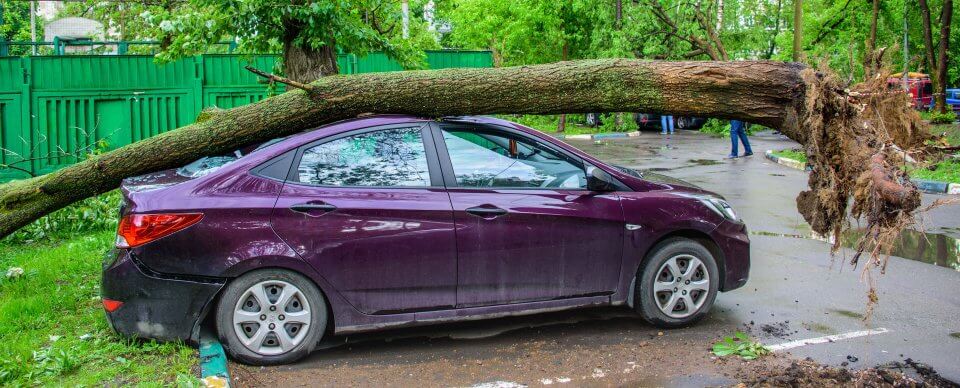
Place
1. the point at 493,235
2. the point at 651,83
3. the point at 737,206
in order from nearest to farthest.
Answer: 1. the point at 493,235
2. the point at 651,83
3. the point at 737,206

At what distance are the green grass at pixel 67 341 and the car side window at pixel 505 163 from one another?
2099 millimetres

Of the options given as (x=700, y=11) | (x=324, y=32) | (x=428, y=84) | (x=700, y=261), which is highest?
(x=700, y=11)

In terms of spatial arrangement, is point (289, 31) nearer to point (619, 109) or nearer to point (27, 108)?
point (619, 109)

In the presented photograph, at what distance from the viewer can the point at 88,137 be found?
43.4 feet

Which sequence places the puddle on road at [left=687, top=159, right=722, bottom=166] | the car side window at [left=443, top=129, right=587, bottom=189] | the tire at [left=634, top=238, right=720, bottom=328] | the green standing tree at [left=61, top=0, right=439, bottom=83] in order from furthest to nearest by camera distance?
1. the puddle on road at [left=687, top=159, right=722, bottom=166]
2. the green standing tree at [left=61, top=0, right=439, bottom=83]
3. the tire at [left=634, top=238, right=720, bottom=328]
4. the car side window at [left=443, top=129, right=587, bottom=189]

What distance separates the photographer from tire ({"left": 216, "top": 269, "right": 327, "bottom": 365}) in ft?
16.2

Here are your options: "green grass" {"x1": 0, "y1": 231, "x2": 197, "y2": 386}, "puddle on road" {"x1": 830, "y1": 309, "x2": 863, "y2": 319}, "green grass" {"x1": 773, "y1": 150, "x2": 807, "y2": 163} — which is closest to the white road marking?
"puddle on road" {"x1": 830, "y1": 309, "x2": 863, "y2": 319}

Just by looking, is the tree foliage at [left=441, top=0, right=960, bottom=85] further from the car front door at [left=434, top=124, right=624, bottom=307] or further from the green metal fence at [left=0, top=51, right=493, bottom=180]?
the car front door at [left=434, top=124, right=624, bottom=307]

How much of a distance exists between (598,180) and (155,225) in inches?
113

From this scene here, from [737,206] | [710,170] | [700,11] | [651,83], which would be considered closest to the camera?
[651,83]

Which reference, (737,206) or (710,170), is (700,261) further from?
(710,170)

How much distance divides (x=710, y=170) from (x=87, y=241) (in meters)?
11.6

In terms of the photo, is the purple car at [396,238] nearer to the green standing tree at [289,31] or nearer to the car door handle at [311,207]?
the car door handle at [311,207]

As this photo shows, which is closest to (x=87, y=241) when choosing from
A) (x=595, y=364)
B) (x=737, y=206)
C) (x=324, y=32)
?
(x=324, y=32)
